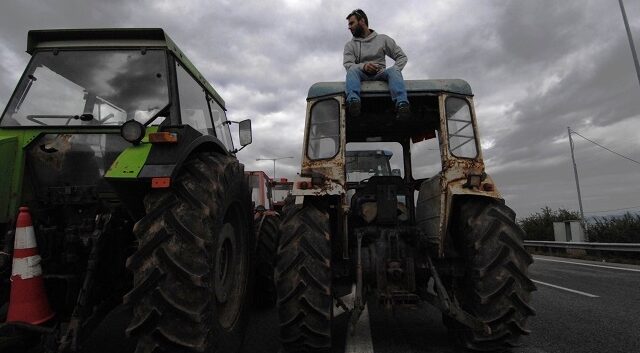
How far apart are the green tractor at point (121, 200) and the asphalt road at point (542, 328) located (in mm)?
1201

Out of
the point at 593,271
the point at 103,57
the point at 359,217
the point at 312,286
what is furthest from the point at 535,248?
the point at 103,57

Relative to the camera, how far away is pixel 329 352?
13.3 ft

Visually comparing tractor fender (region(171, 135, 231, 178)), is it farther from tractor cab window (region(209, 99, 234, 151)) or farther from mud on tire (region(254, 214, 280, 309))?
mud on tire (region(254, 214, 280, 309))

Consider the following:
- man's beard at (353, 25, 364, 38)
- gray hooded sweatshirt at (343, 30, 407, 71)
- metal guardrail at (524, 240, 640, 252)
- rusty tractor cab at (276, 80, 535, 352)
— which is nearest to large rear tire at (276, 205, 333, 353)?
rusty tractor cab at (276, 80, 535, 352)

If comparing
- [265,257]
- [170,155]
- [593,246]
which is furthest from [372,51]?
[593,246]

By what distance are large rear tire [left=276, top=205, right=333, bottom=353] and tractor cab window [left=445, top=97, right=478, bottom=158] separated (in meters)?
1.70

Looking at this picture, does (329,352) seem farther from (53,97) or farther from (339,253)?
(53,97)

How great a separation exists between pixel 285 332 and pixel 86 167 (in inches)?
83.4

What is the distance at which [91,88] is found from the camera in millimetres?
3742

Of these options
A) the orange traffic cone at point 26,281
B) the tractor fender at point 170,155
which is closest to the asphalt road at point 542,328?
the orange traffic cone at point 26,281

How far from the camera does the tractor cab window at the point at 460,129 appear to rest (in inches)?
174

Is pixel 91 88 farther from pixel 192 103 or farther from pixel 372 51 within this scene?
pixel 372 51

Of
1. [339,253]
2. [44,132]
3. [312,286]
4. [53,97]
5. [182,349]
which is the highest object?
[53,97]

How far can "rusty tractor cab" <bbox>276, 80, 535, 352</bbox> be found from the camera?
3738 mm
